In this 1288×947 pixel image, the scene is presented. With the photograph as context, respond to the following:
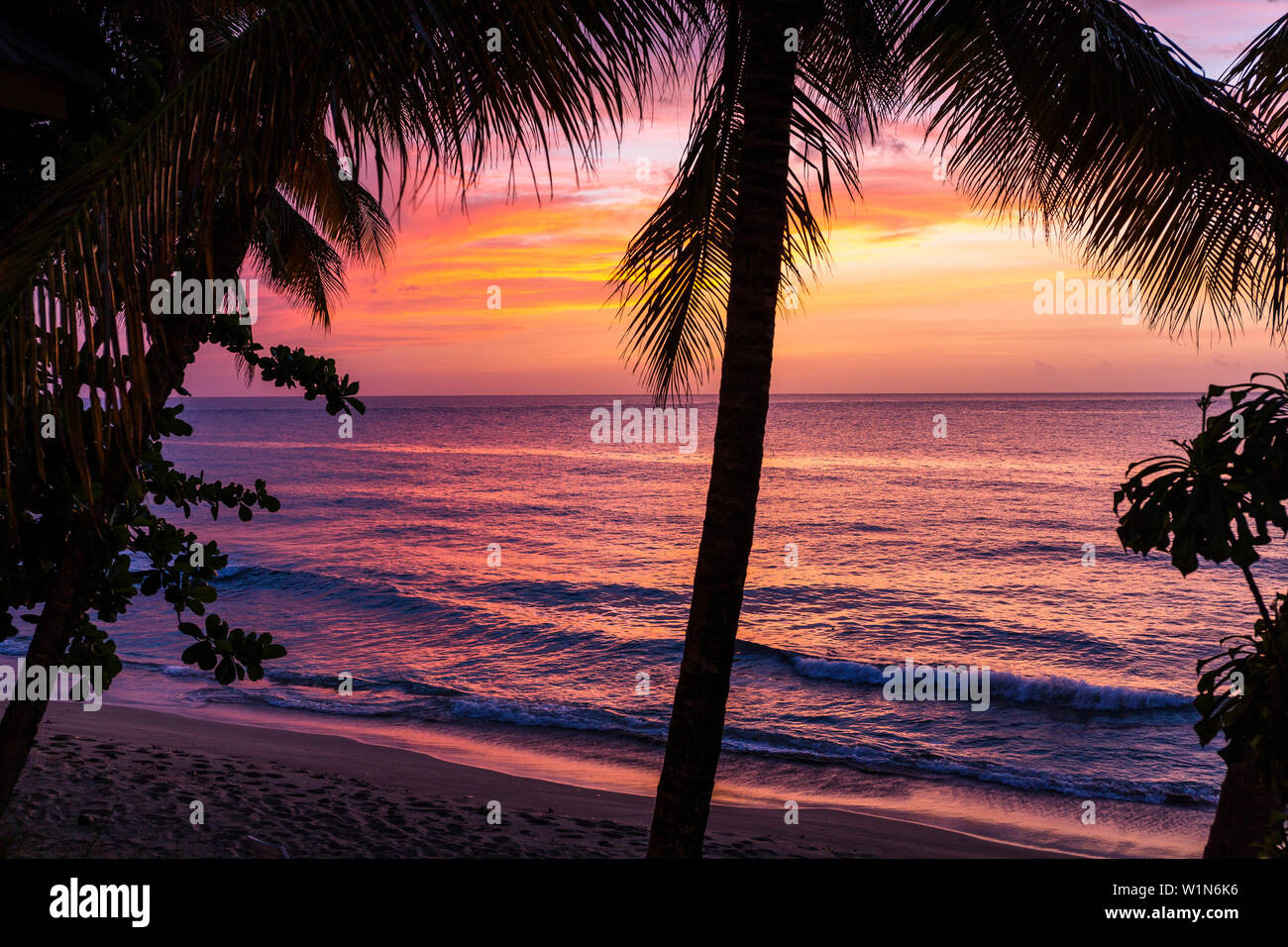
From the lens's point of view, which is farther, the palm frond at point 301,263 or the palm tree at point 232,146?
the palm frond at point 301,263

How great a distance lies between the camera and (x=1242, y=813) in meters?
4.52

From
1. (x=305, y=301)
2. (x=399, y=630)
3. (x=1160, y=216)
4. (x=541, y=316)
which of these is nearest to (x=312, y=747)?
(x=399, y=630)

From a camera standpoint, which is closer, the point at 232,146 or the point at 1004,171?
the point at 232,146

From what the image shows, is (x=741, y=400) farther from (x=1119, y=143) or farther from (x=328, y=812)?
(x=328, y=812)

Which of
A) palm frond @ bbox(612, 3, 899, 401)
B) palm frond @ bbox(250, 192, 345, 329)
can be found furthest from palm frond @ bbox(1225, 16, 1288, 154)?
palm frond @ bbox(250, 192, 345, 329)

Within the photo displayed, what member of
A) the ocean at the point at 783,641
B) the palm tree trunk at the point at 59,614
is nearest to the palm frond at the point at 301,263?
the ocean at the point at 783,641

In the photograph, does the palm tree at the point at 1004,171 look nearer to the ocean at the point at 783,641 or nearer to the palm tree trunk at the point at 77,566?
the palm tree trunk at the point at 77,566

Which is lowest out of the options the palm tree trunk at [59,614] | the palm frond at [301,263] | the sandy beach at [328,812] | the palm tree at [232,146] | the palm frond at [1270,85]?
the sandy beach at [328,812]

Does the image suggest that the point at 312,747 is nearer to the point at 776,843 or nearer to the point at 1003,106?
the point at 776,843

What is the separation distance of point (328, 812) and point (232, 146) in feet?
22.0

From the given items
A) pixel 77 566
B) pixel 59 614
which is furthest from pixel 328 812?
pixel 77 566

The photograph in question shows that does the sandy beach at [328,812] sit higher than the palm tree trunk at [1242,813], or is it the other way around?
the palm tree trunk at [1242,813]

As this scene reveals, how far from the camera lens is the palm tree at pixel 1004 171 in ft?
11.8

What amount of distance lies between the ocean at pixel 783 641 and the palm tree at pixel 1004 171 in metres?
6.18
